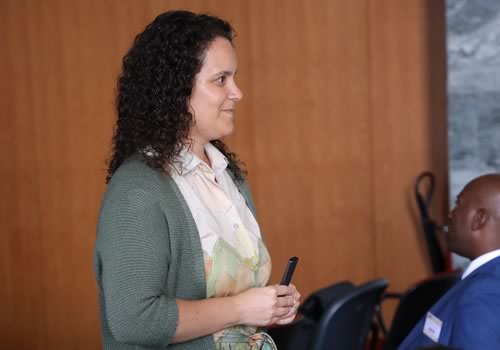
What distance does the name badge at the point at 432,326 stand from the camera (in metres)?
2.14

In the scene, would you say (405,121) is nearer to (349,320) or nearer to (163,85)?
(349,320)

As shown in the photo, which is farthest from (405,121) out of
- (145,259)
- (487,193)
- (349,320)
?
(145,259)

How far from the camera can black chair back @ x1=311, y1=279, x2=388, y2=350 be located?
236 centimetres

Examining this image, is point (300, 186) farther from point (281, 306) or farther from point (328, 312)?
point (281, 306)

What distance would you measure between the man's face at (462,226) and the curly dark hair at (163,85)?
0.93 metres

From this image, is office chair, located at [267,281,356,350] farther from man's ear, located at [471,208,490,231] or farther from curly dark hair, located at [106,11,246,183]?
curly dark hair, located at [106,11,246,183]

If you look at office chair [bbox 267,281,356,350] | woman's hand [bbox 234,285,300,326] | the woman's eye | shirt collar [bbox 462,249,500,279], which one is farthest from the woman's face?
shirt collar [bbox 462,249,500,279]

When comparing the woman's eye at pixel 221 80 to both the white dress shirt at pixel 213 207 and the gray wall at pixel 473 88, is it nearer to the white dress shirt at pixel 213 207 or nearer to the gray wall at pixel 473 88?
the white dress shirt at pixel 213 207

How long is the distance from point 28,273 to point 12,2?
5.95 feet

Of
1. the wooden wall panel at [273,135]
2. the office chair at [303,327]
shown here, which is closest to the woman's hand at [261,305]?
the office chair at [303,327]

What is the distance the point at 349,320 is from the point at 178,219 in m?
1.08

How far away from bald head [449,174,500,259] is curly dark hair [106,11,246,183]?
36.7 inches

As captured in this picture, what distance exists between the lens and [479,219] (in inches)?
85.7

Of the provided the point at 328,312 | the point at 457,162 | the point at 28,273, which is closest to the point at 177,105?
the point at 328,312
